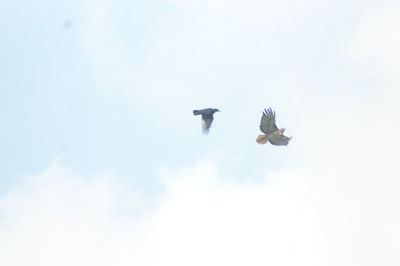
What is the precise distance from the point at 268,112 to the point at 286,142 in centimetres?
276

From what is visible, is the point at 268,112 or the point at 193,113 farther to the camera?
the point at 193,113

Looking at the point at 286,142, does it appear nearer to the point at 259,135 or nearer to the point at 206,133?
the point at 259,135

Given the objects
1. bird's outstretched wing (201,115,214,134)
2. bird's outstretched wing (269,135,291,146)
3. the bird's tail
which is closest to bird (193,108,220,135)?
bird's outstretched wing (201,115,214,134)

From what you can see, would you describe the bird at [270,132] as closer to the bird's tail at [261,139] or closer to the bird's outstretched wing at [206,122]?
the bird's tail at [261,139]

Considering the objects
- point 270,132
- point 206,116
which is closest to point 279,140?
point 270,132

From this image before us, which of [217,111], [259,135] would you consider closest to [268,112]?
[259,135]

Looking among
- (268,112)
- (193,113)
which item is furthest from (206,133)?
(268,112)

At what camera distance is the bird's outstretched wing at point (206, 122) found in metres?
51.8

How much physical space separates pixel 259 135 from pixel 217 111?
→ 4417mm

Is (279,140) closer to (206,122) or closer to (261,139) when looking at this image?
(261,139)

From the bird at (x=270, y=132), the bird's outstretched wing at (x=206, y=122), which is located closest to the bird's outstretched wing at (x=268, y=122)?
the bird at (x=270, y=132)

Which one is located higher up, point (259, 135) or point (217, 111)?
point (217, 111)

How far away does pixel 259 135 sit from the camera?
1953 inches

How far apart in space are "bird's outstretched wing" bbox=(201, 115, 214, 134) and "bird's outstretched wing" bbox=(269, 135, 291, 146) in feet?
15.8
